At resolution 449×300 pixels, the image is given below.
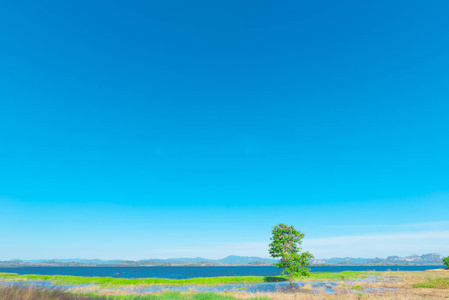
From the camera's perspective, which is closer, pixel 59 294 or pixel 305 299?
pixel 59 294

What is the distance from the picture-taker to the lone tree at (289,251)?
160 ft

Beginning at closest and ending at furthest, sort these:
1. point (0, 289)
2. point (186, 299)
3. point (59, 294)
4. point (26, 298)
A: 1. point (26, 298)
2. point (0, 289)
3. point (59, 294)
4. point (186, 299)

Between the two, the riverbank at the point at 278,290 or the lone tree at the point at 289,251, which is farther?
the lone tree at the point at 289,251

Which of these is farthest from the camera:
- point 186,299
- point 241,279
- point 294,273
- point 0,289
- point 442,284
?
point 241,279

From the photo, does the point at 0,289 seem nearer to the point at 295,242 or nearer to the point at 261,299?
the point at 261,299

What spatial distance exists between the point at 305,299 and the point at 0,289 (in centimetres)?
2806

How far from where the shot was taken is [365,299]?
1056 inches

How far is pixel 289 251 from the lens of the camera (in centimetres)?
4991

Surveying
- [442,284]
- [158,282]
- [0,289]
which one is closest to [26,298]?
[0,289]

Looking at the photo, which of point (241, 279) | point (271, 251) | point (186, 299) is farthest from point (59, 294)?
point (241, 279)

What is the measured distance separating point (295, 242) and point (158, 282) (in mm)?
35880

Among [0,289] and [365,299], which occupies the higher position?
[0,289]

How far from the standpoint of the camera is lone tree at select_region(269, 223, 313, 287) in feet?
160

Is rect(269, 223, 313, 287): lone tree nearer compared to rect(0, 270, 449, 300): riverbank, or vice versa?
rect(0, 270, 449, 300): riverbank
